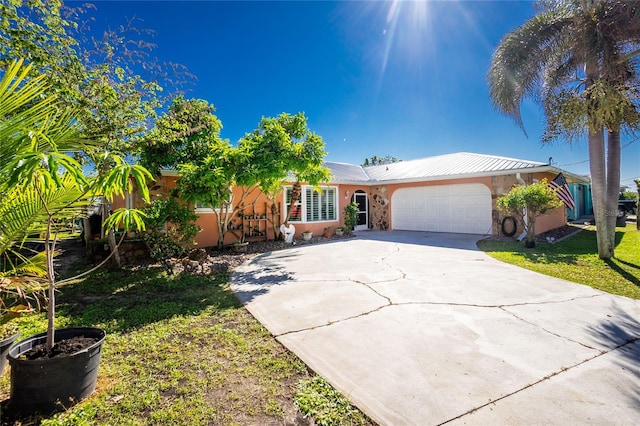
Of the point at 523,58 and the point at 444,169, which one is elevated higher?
the point at 523,58

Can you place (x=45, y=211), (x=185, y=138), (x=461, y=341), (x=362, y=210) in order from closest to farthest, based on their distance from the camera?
(x=45, y=211) < (x=461, y=341) < (x=185, y=138) < (x=362, y=210)

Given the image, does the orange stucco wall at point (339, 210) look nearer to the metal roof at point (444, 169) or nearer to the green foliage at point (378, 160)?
the metal roof at point (444, 169)

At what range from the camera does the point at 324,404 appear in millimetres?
2418

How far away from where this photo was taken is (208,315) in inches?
174

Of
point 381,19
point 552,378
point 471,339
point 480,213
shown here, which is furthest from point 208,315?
point 480,213

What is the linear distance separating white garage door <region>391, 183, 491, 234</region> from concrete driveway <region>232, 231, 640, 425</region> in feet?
21.6

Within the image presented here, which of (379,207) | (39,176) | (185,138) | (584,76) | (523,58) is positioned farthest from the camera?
(379,207)

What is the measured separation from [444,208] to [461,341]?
11.4 metres

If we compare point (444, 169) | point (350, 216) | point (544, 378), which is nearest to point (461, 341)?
point (544, 378)

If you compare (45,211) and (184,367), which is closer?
(45,211)

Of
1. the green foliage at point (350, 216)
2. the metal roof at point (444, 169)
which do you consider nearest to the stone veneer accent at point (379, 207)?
the metal roof at point (444, 169)

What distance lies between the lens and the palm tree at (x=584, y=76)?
6.33 m

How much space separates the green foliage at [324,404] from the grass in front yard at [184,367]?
0.04ft

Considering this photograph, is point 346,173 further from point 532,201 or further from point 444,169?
point 532,201
